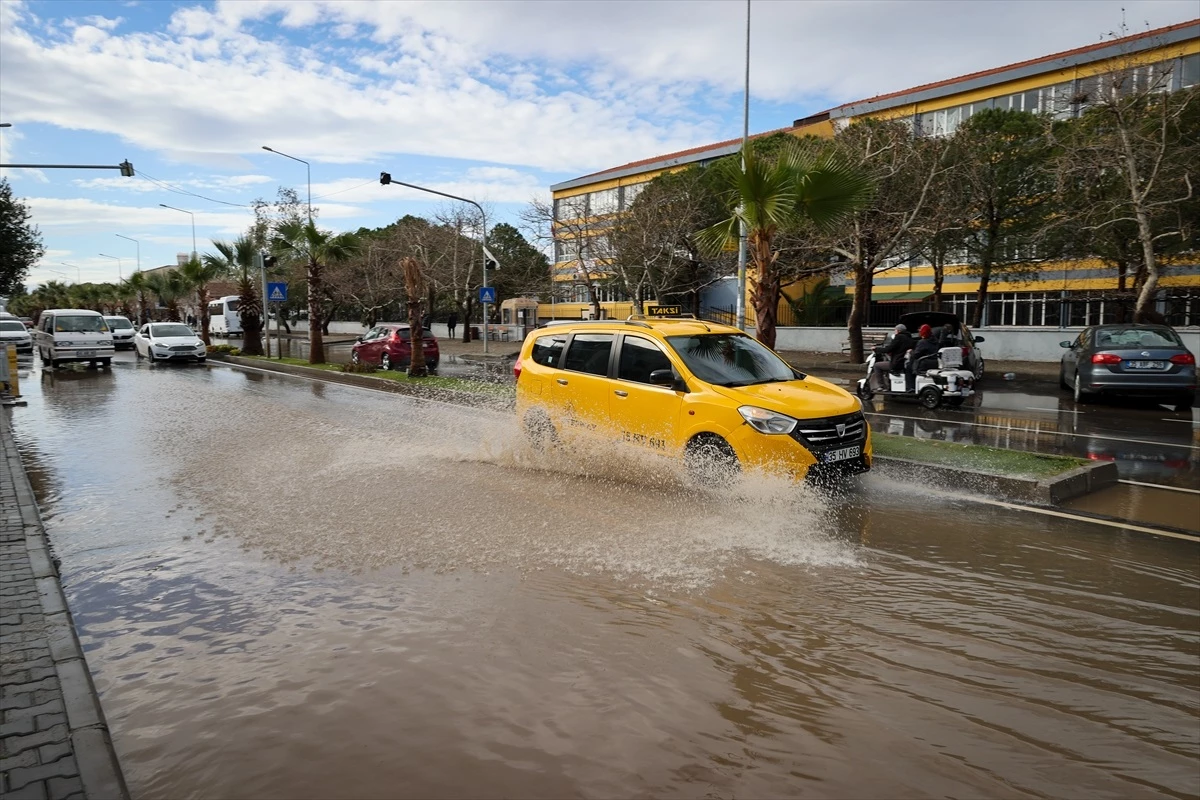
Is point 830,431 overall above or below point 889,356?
below

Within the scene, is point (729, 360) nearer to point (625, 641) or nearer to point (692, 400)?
point (692, 400)

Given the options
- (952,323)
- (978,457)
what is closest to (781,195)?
(978,457)

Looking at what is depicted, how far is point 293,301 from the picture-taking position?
2532 inches

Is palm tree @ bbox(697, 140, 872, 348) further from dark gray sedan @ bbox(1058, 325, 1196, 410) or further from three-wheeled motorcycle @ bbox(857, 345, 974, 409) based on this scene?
dark gray sedan @ bbox(1058, 325, 1196, 410)

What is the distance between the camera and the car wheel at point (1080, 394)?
15.5 metres

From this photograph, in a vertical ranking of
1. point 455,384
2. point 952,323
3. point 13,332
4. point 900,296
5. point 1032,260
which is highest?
point 1032,260

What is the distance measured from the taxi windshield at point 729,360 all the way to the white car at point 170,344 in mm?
26025

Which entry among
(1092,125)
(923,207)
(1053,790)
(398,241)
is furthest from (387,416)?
(398,241)

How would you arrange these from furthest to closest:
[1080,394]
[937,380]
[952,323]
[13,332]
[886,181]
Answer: [13,332], [886,181], [952,323], [1080,394], [937,380]

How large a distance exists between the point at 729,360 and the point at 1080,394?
1144 centimetres

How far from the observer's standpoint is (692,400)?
7488mm

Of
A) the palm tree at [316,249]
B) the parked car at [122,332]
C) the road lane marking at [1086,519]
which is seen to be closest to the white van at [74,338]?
the palm tree at [316,249]

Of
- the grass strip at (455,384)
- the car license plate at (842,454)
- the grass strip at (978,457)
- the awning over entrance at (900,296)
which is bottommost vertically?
the grass strip at (978,457)

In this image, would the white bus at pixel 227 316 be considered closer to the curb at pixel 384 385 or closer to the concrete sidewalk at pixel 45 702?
the curb at pixel 384 385
